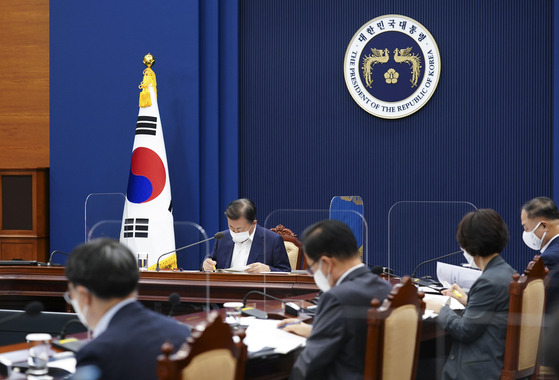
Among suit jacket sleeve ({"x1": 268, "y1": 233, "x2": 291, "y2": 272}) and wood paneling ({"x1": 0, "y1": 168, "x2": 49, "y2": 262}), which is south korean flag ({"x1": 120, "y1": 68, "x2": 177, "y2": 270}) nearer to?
wood paneling ({"x1": 0, "y1": 168, "x2": 49, "y2": 262})

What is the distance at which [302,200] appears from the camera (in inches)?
235

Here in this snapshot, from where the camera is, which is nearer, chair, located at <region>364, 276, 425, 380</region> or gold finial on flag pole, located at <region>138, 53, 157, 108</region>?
chair, located at <region>364, 276, 425, 380</region>

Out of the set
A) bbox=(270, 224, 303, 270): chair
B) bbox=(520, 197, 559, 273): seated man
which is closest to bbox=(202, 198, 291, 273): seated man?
bbox=(270, 224, 303, 270): chair

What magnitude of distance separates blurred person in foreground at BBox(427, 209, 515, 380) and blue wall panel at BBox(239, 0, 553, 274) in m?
2.73

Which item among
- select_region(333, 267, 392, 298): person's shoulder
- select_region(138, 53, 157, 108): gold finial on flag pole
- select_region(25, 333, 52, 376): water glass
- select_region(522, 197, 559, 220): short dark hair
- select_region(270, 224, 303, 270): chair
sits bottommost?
select_region(270, 224, 303, 270): chair

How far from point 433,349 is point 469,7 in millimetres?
3579

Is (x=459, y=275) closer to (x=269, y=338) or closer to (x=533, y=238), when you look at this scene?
(x=533, y=238)

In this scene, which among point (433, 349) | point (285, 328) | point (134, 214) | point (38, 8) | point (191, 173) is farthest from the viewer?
A: point (38, 8)

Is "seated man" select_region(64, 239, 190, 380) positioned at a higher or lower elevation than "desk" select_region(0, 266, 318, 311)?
higher

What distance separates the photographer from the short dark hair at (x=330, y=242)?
7.42 feet

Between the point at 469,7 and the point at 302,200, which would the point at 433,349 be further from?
the point at 469,7

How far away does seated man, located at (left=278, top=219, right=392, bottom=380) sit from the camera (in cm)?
212

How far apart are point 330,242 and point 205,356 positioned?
29.5 inches

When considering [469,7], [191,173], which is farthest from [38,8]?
[469,7]
